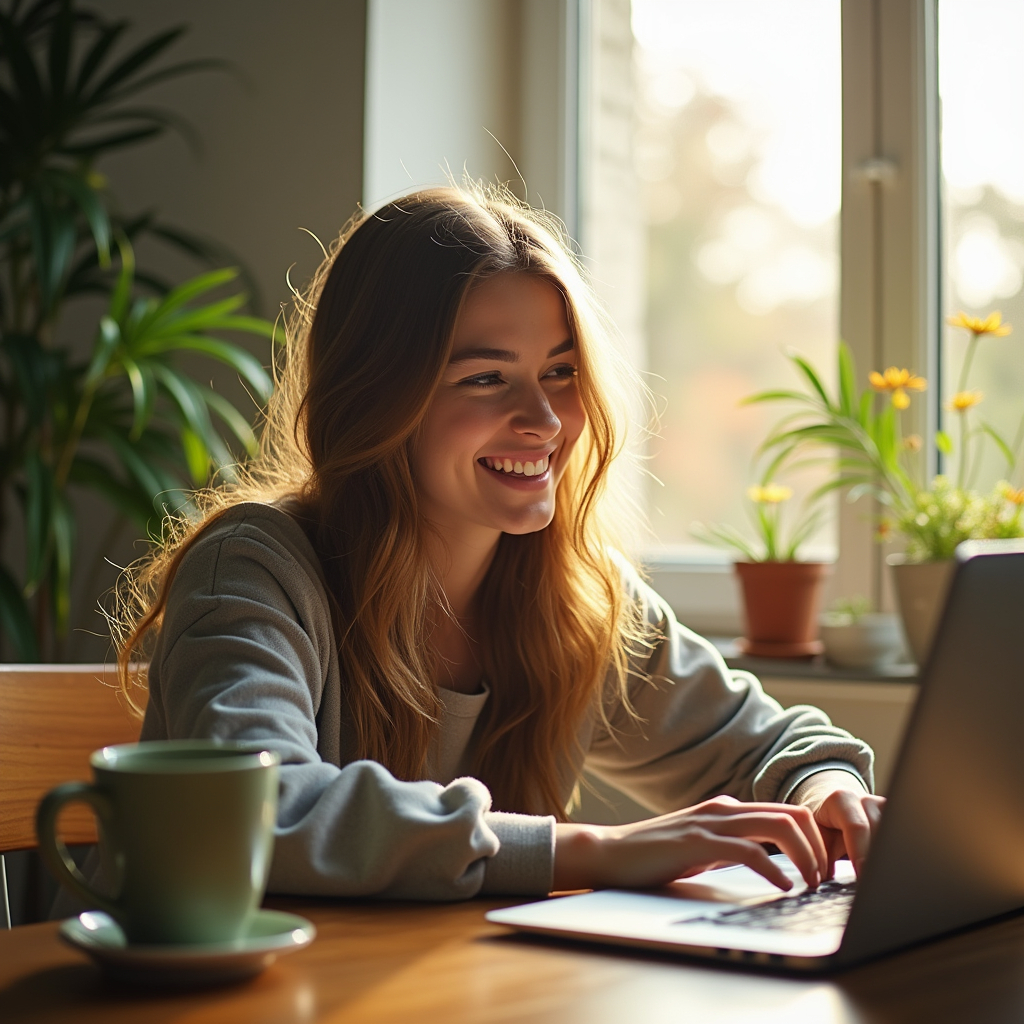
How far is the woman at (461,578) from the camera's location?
109 cm

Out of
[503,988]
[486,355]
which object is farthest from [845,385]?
[503,988]

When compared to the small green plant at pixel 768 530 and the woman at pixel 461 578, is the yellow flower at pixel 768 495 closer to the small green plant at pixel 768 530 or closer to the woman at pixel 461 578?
the small green plant at pixel 768 530

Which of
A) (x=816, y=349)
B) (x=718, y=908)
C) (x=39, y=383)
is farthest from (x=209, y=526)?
(x=816, y=349)

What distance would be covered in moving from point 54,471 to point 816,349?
134cm

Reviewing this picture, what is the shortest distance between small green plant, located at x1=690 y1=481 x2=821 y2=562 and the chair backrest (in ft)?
3.46

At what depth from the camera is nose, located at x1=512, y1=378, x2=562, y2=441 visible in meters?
1.25

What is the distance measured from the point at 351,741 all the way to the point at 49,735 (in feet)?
0.92

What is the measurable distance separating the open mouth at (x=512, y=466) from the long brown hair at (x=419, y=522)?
0.27ft

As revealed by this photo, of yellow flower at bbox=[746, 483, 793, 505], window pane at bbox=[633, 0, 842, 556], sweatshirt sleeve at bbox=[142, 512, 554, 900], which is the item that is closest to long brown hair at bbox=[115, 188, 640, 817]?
sweatshirt sleeve at bbox=[142, 512, 554, 900]

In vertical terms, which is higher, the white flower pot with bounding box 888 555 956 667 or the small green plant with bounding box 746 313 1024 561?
the small green plant with bounding box 746 313 1024 561

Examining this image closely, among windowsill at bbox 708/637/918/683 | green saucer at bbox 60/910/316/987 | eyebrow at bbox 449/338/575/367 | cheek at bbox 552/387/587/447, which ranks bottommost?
windowsill at bbox 708/637/918/683

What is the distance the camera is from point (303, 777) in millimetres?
838

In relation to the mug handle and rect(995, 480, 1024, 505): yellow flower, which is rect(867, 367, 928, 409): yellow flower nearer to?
rect(995, 480, 1024, 505): yellow flower

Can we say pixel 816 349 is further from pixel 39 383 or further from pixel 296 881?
pixel 296 881
